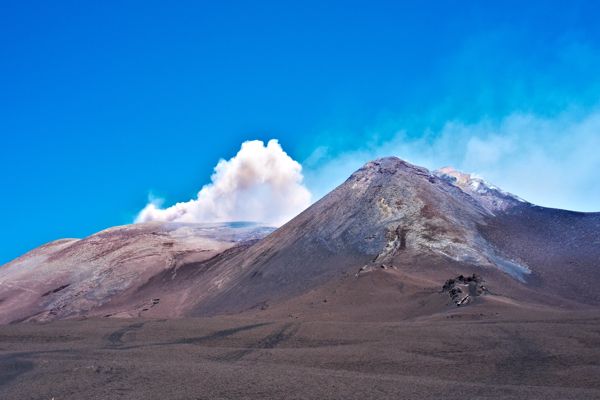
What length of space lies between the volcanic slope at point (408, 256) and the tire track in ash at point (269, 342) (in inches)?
291

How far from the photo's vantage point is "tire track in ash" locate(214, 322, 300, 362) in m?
14.7

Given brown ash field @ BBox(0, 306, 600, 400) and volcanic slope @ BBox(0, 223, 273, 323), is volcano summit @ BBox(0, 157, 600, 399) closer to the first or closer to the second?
brown ash field @ BBox(0, 306, 600, 400)

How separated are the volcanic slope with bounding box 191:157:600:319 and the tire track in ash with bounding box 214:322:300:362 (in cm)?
739

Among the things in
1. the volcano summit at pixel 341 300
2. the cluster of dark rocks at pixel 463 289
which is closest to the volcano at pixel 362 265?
the cluster of dark rocks at pixel 463 289

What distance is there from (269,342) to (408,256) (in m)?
22.0

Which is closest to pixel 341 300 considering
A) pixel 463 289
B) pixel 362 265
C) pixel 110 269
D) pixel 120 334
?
pixel 463 289

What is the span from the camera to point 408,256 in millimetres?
36906

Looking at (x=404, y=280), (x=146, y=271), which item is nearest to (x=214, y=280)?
(x=146, y=271)

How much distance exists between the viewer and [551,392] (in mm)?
9906

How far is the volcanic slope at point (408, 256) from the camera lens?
2805 cm

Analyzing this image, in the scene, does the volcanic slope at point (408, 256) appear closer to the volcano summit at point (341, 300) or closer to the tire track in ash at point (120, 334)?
the volcano summit at point (341, 300)

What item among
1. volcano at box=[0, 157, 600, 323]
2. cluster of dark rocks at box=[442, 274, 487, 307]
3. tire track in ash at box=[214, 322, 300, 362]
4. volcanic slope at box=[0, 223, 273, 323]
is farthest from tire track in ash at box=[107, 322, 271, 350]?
volcanic slope at box=[0, 223, 273, 323]

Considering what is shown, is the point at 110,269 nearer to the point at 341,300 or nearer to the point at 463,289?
the point at 341,300

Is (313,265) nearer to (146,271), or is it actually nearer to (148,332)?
(148,332)
